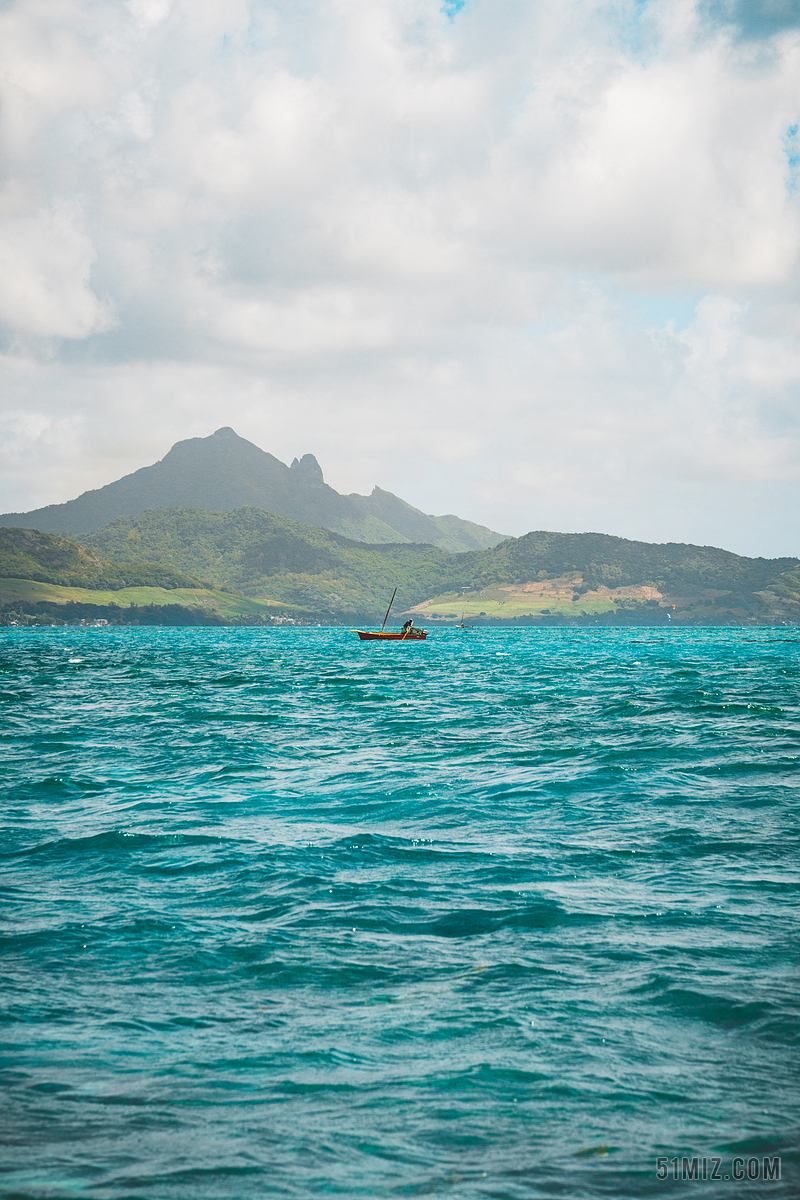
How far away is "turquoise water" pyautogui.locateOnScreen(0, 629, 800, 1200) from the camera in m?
6.87

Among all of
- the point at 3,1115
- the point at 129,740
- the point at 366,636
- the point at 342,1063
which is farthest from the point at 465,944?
the point at 366,636

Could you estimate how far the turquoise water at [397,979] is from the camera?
271 inches

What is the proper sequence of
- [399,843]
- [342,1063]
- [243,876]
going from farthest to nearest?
[399,843] < [243,876] < [342,1063]

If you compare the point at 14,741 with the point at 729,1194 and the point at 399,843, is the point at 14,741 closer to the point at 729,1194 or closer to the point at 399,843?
the point at 399,843

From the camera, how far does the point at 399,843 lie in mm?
17781

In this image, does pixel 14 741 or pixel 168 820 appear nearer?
pixel 168 820

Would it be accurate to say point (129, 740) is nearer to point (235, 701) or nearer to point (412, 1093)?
point (235, 701)

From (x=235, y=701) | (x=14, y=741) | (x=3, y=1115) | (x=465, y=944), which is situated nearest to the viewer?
(x=3, y=1115)

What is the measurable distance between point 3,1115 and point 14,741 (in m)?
28.7

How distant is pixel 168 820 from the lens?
1983 centimetres

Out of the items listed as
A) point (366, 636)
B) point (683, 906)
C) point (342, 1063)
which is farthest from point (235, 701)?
point (366, 636)

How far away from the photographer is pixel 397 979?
1046 cm

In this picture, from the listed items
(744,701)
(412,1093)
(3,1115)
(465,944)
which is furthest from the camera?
(744,701)

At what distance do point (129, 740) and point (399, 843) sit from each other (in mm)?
19619
